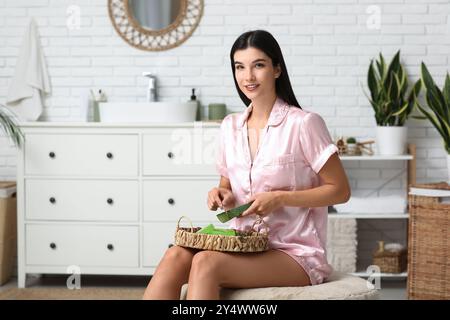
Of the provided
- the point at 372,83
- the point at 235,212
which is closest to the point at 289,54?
the point at 372,83

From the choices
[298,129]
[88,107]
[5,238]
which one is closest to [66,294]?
[5,238]

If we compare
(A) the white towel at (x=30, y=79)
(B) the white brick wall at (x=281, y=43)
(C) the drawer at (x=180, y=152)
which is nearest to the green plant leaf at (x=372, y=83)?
(B) the white brick wall at (x=281, y=43)

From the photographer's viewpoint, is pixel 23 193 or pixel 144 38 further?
pixel 144 38

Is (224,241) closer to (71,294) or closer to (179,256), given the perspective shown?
(179,256)

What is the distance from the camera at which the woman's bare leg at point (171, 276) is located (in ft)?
5.99

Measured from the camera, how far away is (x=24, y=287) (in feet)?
13.5

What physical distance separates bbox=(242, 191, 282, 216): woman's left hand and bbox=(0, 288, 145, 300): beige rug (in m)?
2.11

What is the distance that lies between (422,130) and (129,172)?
190 cm

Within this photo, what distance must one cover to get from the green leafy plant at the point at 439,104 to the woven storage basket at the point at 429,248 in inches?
13.7

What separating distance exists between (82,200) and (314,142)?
2.25 meters

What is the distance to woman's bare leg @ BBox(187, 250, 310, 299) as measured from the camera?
5.91 ft

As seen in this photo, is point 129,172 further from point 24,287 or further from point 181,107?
point 24,287

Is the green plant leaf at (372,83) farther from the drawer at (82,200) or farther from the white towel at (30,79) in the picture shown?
the white towel at (30,79)

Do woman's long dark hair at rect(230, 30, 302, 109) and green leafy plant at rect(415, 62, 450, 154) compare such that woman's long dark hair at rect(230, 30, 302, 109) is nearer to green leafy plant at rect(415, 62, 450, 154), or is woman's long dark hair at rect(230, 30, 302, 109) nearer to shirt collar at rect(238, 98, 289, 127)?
shirt collar at rect(238, 98, 289, 127)
